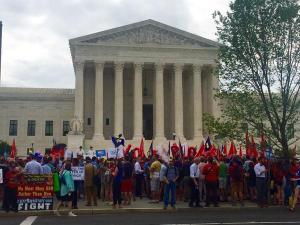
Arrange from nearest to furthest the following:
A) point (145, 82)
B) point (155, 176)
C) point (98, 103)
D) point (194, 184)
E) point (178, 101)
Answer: point (194, 184), point (155, 176), point (98, 103), point (178, 101), point (145, 82)

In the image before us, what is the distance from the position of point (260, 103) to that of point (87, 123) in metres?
39.6

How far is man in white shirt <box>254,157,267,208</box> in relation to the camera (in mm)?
19984

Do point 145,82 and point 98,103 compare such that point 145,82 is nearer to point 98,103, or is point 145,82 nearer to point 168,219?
point 98,103

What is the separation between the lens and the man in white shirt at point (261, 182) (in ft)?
65.6

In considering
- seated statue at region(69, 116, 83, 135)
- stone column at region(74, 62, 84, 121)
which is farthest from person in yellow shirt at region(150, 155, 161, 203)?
stone column at region(74, 62, 84, 121)

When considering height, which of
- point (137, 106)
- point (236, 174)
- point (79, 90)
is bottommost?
point (236, 174)

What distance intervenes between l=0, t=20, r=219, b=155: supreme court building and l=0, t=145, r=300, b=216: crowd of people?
33303mm

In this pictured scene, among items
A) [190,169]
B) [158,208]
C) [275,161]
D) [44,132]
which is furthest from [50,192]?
[44,132]

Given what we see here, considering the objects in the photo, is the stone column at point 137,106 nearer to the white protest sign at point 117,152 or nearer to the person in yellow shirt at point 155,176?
the white protest sign at point 117,152

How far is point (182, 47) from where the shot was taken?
59.1 m

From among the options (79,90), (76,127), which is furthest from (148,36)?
(76,127)

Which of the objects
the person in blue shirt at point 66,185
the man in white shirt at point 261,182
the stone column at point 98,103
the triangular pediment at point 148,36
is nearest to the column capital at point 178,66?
the triangular pediment at point 148,36

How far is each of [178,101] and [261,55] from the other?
3445 cm

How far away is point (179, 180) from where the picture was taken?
2211cm
